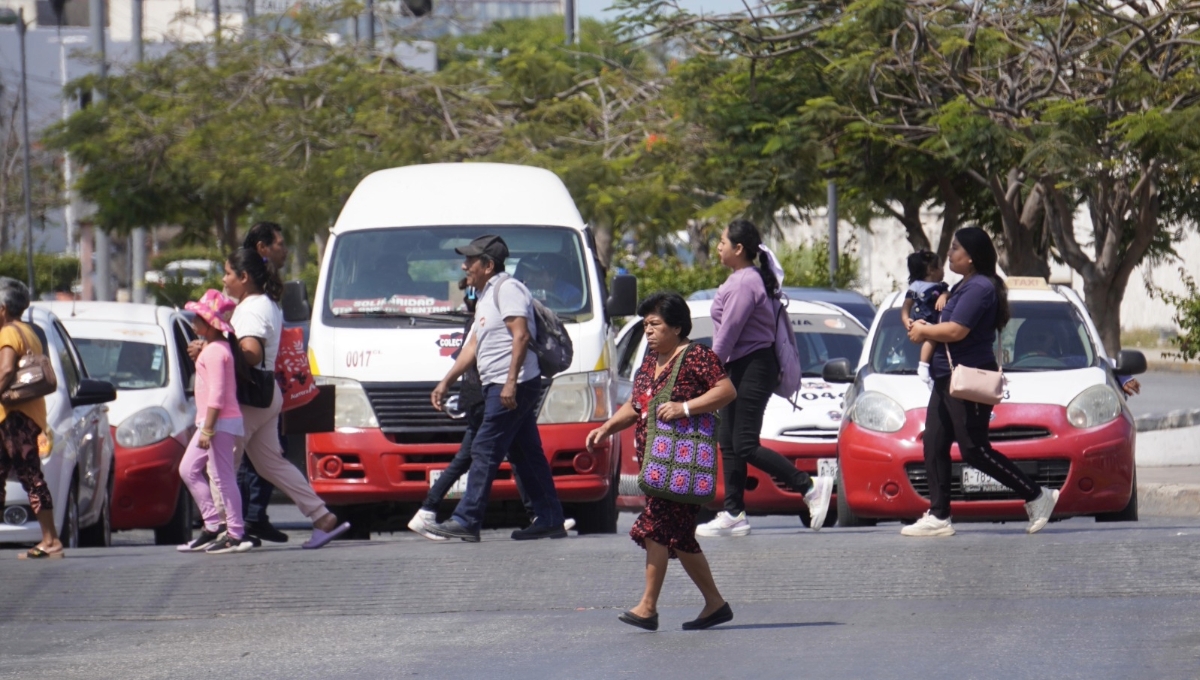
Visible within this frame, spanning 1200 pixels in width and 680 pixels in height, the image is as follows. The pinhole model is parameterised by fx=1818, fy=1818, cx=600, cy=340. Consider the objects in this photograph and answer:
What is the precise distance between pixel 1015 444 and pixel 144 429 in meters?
5.52

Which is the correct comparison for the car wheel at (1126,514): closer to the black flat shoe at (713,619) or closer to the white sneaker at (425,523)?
the white sneaker at (425,523)

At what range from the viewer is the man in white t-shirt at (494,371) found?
970 cm

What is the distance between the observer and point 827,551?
9.34 metres

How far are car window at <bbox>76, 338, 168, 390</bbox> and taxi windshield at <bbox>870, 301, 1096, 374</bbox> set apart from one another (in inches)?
193

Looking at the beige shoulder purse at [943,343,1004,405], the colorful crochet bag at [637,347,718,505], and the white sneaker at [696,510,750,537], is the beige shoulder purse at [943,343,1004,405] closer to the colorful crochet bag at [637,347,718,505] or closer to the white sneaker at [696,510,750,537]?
the white sneaker at [696,510,750,537]

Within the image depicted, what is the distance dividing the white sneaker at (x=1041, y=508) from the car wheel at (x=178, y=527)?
556 centimetres

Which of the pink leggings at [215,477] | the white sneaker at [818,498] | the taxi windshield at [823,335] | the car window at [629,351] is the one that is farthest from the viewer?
the taxi windshield at [823,335]

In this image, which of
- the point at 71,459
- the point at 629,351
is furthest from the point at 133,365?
the point at 629,351

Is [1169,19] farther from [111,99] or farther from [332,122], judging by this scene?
[111,99]

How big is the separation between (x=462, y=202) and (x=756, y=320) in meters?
2.83

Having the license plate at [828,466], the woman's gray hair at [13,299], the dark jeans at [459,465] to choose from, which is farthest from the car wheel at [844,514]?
the woman's gray hair at [13,299]

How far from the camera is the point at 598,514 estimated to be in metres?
11.4

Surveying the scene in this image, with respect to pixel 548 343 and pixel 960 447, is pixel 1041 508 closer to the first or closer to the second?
pixel 960 447

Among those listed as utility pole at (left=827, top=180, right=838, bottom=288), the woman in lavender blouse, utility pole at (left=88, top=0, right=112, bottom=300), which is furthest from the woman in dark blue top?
utility pole at (left=88, top=0, right=112, bottom=300)
